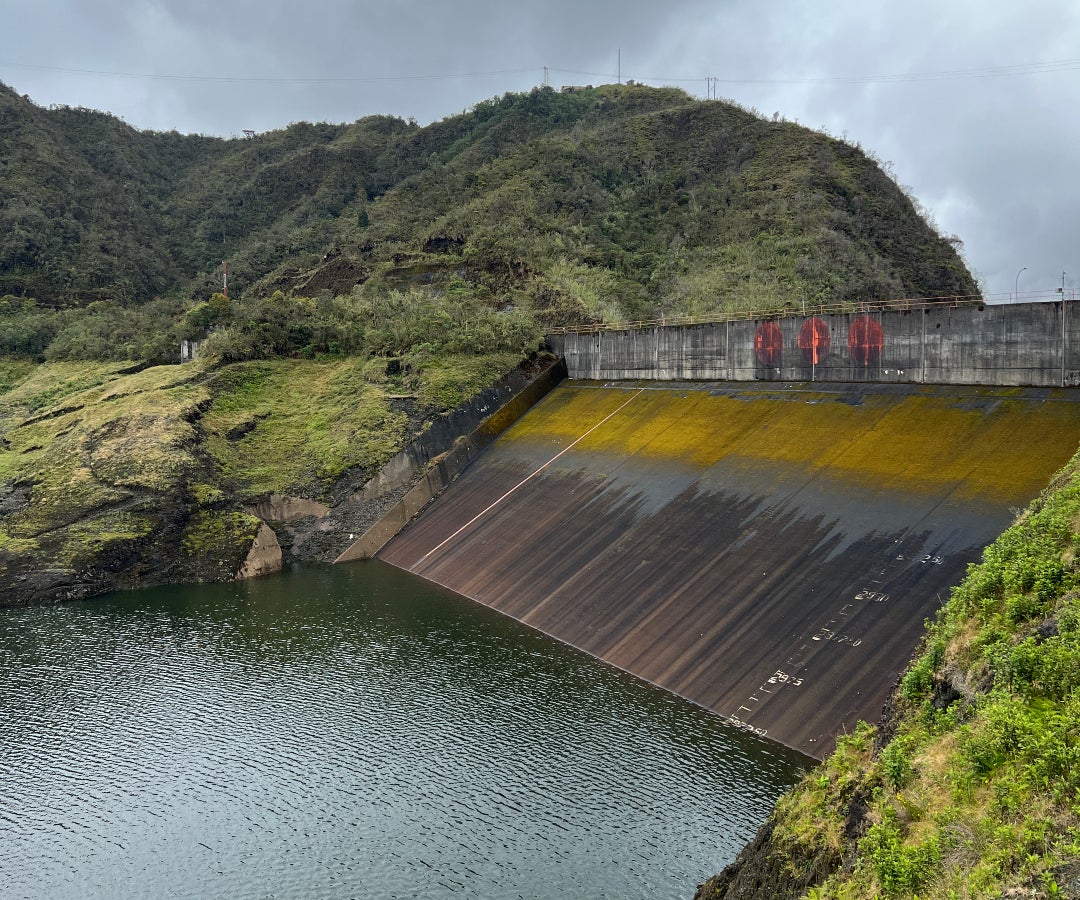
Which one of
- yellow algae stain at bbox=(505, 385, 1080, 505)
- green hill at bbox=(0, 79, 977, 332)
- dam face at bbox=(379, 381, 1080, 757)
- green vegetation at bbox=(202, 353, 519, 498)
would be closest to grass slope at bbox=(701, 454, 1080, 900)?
dam face at bbox=(379, 381, 1080, 757)

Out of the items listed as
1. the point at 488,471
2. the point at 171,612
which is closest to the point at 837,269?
the point at 488,471

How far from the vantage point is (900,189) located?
2110 inches

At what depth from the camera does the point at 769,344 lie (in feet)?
93.7

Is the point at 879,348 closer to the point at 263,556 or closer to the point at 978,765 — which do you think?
the point at 978,765

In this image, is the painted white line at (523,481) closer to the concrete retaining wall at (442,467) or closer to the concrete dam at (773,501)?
the concrete dam at (773,501)

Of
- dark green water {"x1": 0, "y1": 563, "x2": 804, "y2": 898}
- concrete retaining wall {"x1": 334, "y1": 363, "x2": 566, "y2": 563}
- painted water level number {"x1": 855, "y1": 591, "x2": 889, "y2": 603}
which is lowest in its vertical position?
dark green water {"x1": 0, "y1": 563, "x2": 804, "y2": 898}

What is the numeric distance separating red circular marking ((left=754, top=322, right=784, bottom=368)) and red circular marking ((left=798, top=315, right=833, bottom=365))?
94 centimetres

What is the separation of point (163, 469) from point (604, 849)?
2344 cm

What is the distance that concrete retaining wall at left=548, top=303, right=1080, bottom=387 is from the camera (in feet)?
68.0

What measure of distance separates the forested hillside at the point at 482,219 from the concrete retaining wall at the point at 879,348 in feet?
33.2

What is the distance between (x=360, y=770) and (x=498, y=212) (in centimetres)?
4704

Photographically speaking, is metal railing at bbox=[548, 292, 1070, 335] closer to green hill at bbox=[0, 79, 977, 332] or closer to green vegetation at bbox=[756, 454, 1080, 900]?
green hill at bbox=[0, 79, 977, 332]

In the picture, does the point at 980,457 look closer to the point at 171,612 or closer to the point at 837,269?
the point at 171,612

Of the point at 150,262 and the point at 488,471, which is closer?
the point at 488,471
